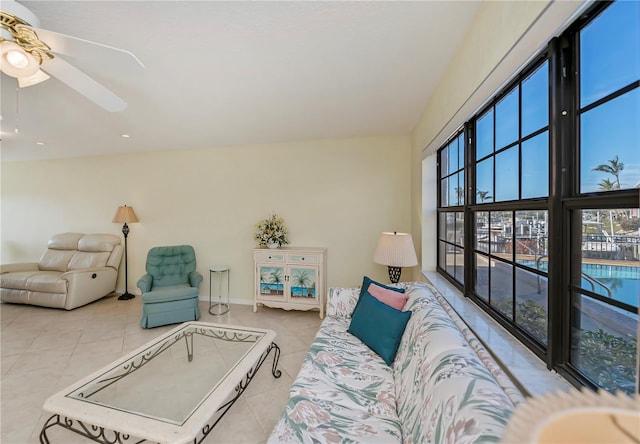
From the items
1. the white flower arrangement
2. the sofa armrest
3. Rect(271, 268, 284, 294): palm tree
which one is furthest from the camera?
the sofa armrest

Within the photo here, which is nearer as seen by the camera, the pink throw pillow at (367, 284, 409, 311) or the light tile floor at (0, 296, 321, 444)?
the light tile floor at (0, 296, 321, 444)

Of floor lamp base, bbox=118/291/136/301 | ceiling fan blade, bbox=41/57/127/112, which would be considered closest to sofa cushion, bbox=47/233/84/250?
floor lamp base, bbox=118/291/136/301

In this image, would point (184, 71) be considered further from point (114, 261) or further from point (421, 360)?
point (114, 261)

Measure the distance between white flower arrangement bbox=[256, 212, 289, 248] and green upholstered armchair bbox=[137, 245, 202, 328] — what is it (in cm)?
104

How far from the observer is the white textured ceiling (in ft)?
4.25

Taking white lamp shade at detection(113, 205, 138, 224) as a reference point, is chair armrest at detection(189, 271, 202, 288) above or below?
below

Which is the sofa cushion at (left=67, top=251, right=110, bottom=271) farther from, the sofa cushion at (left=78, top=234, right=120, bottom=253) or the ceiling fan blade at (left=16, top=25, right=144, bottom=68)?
the ceiling fan blade at (left=16, top=25, right=144, bottom=68)

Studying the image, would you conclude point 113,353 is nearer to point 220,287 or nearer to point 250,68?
point 220,287

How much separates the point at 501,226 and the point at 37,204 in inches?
282

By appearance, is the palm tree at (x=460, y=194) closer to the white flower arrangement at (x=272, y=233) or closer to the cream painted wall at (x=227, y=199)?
the cream painted wall at (x=227, y=199)

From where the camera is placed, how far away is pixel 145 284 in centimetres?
312

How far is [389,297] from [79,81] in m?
2.54

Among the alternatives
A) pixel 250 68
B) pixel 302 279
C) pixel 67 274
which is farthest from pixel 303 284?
pixel 67 274

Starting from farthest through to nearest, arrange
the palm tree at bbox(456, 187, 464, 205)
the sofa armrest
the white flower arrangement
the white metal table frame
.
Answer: the sofa armrest < the white metal table frame < the white flower arrangement < the palm tree at bbox(456, 187, 464, 205)
